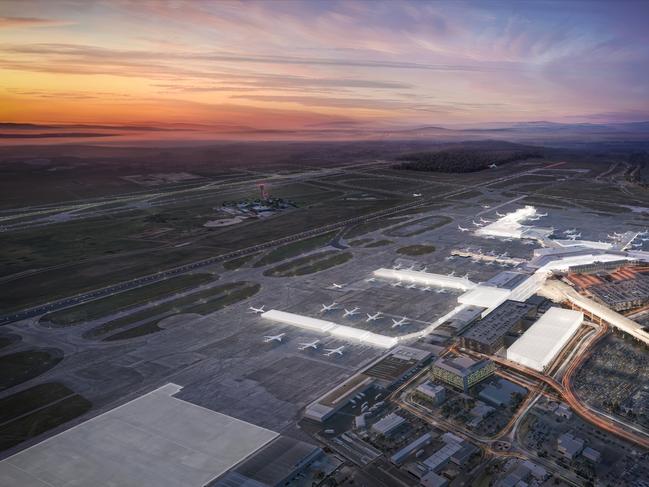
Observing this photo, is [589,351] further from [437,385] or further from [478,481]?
[478,481]

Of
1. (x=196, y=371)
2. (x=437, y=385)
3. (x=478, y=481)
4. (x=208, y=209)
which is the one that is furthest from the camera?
(x=208, y=209)

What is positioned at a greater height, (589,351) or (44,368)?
(589,351)

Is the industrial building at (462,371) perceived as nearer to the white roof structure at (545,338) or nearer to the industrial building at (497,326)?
the white roof structure at (545,338)

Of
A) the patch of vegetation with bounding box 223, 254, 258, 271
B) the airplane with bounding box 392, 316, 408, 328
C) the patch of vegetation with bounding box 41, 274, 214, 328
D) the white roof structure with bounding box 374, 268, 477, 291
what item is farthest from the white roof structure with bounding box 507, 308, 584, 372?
the patch of vegetation with bounding box 223, 254, 258, 271

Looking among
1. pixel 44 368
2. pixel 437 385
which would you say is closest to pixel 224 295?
pixel 44 368

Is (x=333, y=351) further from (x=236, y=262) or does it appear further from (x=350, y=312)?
(x=236, y=262)

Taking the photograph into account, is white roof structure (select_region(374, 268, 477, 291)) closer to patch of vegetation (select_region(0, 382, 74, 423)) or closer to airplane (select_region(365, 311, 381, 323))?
airplane (select_region(365, 311, 381, 323))
